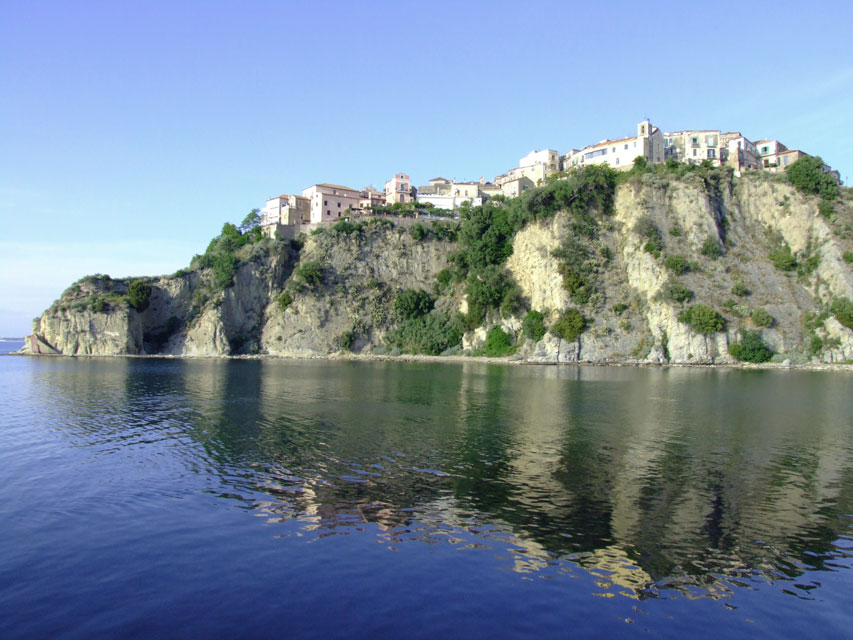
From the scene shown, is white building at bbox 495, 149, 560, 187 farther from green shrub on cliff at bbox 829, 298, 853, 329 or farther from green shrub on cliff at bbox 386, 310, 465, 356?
green shrub on cliff at bbox 829, 298, 853, 329

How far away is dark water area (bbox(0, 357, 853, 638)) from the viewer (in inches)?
316

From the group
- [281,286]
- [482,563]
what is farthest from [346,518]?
[281,286]

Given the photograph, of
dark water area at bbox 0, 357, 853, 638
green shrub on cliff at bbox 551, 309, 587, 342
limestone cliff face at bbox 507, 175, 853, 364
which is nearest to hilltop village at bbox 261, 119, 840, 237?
limestone cliff face at bbox 507, 175, 853, 364

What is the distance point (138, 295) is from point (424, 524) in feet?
226

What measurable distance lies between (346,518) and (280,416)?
13016mm

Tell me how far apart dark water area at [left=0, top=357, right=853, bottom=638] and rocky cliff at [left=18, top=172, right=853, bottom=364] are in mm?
34259

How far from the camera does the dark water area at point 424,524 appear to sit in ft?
26.4

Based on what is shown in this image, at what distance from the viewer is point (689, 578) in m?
9.22

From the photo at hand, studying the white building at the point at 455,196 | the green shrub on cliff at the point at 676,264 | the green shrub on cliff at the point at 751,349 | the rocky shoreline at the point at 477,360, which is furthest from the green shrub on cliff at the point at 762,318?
the white building at the point at 455,196

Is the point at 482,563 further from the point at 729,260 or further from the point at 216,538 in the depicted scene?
the point at 729,260

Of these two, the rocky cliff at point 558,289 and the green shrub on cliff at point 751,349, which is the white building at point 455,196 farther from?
the green shrub on cliff at point 751,349

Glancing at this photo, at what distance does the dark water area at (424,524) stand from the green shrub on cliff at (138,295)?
4932cm

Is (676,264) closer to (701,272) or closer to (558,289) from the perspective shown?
(701,272)

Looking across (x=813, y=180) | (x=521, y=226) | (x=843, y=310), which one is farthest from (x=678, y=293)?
(x=813, y=180)
